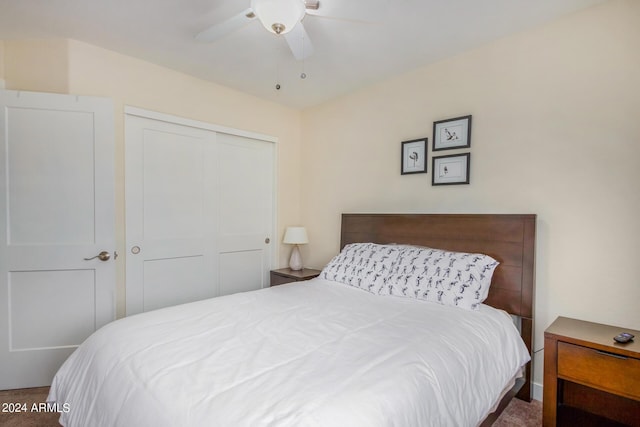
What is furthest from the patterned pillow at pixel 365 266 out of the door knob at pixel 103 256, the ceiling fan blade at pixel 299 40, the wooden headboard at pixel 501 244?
the door knob at pixel 103 256

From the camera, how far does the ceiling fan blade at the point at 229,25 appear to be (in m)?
1.58

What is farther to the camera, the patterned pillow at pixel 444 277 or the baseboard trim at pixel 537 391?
the baseboard trim at pixel 537 391

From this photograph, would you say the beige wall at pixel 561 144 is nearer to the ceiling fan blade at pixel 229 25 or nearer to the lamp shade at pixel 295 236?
the lamp shade at pixel 295 236

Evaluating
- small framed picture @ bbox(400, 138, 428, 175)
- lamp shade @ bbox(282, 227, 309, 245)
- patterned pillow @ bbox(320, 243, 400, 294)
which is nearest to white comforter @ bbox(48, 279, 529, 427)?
patterned pillow @ bbox(320, 243, 400, 294)

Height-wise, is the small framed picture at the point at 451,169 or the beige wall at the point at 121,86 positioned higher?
the beige wall at the point at 121,86

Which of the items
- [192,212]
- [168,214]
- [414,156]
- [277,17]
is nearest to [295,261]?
[192,212]

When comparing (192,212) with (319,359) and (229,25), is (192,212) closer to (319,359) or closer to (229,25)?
(229,25)

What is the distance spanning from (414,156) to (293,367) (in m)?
2.10

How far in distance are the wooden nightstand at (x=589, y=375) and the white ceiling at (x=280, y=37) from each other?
73.9 inches

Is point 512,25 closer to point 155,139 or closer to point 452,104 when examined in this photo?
point 452,104

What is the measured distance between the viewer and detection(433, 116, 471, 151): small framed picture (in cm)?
242

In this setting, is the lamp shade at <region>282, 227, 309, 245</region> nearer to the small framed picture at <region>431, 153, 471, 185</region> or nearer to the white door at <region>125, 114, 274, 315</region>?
the white door at <region>125, 114, 274, 315</region>

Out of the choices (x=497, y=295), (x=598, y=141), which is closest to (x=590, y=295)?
(x=497, y=295)

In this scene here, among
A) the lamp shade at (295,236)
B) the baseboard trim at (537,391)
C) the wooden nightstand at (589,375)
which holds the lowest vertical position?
the baseboard trim at (537,391)
